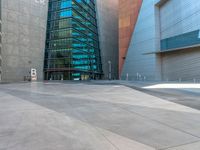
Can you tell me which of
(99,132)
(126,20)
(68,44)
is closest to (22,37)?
(68,44)

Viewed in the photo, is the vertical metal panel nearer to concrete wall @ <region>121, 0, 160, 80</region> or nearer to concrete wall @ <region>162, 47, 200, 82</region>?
concrete wall @ <region>121, 0, 160, 80</region>

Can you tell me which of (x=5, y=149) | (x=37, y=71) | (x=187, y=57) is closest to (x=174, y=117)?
(x=5, y=149)

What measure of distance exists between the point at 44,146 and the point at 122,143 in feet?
5.11

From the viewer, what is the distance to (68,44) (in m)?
59.2

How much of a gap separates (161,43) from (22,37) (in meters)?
34.9

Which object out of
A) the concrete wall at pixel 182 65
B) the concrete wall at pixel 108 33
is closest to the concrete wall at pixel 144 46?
the concrete wall at pixel 182 65

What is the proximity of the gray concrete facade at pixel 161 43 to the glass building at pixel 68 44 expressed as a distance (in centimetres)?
1777

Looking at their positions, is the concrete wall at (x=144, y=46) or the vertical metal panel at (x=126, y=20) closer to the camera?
the concrete wall at (x=144, y=46)

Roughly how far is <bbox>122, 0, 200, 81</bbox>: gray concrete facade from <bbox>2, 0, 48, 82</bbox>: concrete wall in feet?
83.4

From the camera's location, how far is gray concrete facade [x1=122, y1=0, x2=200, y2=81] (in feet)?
106

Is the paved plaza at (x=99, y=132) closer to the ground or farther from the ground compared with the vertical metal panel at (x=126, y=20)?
closer to the ground

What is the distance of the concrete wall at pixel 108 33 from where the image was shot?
222 feet

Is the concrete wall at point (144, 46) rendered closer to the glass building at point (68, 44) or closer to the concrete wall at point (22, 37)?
the glass building at point (68, 44)

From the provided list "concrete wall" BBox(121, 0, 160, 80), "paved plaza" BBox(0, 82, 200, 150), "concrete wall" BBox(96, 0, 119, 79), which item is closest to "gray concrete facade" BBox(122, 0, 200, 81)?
"concrete wall" BBox(121, 0, 160, 80)
